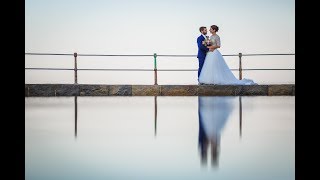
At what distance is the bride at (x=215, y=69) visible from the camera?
31.3 ft

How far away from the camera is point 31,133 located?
295 centimetres

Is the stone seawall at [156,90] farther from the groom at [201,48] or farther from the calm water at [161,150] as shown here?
the calm water at [161,150]

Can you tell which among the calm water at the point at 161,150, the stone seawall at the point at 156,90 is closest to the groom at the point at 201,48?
the stone seawall at the point at 156,90

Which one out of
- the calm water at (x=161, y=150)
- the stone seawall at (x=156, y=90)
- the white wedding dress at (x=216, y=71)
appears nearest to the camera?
the calm water at (x=161, y=150)

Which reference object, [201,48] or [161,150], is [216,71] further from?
[161,150]

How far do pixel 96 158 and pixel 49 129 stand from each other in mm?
1243

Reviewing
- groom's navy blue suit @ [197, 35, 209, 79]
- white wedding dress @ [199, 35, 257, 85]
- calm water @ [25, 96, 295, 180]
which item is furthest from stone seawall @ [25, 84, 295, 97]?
calm water @ [25, 96, 295, 180]

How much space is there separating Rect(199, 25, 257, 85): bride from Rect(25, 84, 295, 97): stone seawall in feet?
0.64

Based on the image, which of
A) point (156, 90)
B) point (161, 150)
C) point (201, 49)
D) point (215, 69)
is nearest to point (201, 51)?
point (201, 49)

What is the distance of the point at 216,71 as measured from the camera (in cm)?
963

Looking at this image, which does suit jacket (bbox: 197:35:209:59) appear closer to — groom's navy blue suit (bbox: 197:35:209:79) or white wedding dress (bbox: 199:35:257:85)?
groom's navy blue suit (bbox: 197:35:209:79)
